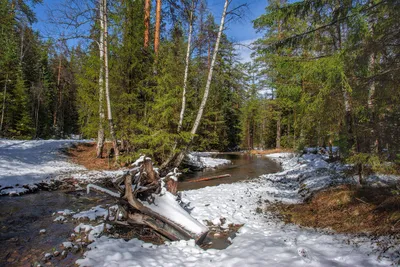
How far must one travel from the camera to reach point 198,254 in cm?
432

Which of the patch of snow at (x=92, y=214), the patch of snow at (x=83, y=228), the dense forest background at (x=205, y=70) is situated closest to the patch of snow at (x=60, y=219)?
the patch of snow at (x=92, y=214)

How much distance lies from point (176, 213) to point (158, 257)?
1.15 m

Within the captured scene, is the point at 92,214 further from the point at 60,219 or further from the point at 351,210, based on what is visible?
the point at 351,210

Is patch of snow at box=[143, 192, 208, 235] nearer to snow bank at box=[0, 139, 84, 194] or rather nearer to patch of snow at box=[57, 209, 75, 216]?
patch of snow at box=[57, 209, 75, 216]

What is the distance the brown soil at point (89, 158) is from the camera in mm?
12945

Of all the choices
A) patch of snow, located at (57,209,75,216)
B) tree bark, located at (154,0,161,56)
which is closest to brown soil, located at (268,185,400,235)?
patch of snow, located at (57,209,75,216)

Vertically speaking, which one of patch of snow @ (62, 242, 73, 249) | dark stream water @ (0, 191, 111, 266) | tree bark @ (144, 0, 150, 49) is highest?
tree bark @ (144, 0, 150, 49)

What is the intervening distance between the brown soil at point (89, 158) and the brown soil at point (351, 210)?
375 inches

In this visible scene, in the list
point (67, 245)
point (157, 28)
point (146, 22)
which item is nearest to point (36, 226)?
point (67, 245)

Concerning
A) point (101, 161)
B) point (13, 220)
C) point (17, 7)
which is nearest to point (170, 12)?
point (17, 7)

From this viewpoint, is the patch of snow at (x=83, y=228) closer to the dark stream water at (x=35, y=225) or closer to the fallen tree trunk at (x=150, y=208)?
the dark stream water at (x=35, y=225)

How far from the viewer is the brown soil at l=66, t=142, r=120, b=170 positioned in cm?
1295

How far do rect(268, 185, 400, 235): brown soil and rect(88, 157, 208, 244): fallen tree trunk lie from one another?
9.14 ft

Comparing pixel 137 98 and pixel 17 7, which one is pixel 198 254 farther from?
pixel 17 7
